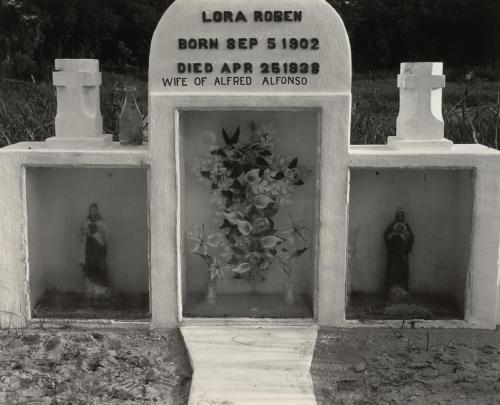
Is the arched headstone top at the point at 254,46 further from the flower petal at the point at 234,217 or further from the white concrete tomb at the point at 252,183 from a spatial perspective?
the flower petal at the point at 234,217

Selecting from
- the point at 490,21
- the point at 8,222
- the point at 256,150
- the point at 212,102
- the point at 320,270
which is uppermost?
the point at 490,21

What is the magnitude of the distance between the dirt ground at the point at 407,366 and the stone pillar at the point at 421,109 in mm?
1482

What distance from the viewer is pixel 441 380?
5012 millimetres

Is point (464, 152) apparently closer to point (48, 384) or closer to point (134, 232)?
point (134, 232)

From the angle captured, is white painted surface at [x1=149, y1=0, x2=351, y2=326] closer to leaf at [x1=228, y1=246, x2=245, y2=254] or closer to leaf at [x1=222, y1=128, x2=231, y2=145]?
leaf at [x1=222, y1=128, x2=231, y2=145]

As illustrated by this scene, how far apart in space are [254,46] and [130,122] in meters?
1.21

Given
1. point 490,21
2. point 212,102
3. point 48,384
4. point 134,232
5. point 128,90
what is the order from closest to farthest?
point 48,384 → point 212,102 → point 128,90 → point 134,232 → point 490,21

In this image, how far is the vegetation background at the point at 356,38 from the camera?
24062mm

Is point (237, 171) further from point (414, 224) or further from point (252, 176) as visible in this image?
point (414, 224)

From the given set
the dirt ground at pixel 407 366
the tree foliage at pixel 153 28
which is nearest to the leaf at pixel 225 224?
the dirt ground at pixel 407 366

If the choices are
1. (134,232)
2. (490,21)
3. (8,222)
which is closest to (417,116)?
(134,232)

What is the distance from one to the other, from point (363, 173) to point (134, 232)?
2.06m

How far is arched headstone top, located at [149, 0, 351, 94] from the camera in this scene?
563 cm

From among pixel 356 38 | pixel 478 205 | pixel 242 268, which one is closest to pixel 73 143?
pixel 242 268
